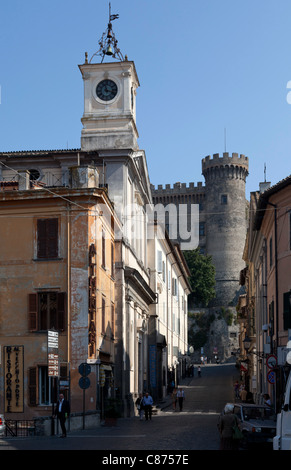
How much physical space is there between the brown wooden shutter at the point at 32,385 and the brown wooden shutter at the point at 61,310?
1965 millimetres

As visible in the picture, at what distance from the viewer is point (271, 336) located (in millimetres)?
31781

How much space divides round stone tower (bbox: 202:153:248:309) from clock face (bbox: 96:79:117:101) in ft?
235

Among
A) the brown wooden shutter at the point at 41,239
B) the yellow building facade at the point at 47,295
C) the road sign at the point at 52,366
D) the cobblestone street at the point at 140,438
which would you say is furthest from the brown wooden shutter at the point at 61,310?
the road sign at the point at 52,366

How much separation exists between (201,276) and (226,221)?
13.4 meters

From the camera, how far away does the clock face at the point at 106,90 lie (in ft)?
147

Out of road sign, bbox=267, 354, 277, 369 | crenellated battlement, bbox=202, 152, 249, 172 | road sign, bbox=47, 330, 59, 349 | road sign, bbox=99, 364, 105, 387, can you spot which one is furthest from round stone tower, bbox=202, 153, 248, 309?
road sign, bbox=47, 330, 59, 349

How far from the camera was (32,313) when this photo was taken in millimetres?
30109

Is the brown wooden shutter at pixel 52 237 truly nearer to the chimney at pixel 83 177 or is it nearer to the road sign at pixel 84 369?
the chimney at pixel 83 177

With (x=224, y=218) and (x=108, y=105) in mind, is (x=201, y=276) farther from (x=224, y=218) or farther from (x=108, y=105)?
(x=108, y=105)

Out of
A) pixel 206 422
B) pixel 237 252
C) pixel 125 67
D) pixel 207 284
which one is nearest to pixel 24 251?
pixel 206 422

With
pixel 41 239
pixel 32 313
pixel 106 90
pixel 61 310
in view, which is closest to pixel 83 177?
pixel 41 239

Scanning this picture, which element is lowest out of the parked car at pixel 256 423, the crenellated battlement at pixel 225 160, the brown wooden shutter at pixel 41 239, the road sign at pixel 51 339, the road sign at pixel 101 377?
the parked car at pixel 256 423

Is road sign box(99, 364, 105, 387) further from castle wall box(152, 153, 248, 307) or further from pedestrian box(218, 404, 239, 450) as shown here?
castle wall box(152, 153, 248, 307)
